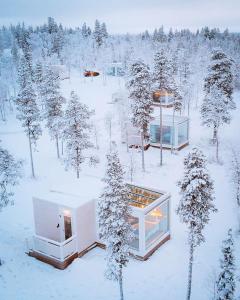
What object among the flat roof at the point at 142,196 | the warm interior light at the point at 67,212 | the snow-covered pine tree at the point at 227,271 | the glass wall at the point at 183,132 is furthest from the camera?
the glass wall at the point at 183,132

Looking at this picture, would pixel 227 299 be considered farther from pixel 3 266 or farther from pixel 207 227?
pixel 3 266

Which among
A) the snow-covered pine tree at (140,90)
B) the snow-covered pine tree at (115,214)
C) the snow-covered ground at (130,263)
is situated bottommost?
the snow-covered ground at (130,263)

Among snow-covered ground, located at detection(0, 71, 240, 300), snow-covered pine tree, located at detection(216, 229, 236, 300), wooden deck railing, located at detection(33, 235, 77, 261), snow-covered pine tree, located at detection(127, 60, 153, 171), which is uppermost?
snow-covered pine tree, located at detection(127, 60, 153, 171)

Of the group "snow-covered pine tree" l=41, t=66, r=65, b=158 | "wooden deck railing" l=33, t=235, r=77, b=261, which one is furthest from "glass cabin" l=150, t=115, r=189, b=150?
"wooden deck railing" l=33, t=235, r=77, b=261

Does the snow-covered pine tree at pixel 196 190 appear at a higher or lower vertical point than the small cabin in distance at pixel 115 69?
lower

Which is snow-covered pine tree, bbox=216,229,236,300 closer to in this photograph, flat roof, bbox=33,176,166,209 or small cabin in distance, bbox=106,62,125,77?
flat roof, bbox=33,176,166,209

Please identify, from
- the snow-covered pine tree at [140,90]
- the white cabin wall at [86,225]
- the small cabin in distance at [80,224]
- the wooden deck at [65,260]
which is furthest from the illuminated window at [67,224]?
the snow-covered pine tree at [140,90]

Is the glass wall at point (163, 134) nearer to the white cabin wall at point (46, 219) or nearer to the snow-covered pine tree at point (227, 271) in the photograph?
the white cabin wall at point (46, 219)
